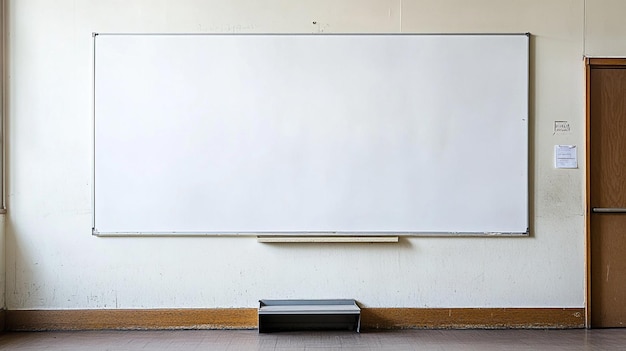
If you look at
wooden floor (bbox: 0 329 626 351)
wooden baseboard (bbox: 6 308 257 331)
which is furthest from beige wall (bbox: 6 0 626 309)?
wooden floor (bbox: 0 329 626 351)

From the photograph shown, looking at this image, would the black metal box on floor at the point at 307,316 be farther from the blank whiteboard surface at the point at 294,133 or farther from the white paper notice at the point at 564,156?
the white paper notice at the point at 564,156

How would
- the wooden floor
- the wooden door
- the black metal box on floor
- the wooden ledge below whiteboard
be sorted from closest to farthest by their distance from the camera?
the wooden floor, the black metal box on floor, the wooden ledge below whiteboard, the wooden door

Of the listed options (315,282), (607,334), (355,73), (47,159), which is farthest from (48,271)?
(607,334)

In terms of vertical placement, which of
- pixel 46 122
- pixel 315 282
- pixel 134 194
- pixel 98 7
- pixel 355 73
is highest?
pixel 98 7

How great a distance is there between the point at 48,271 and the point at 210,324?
3.88 ft

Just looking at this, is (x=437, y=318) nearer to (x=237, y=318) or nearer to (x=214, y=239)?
(x=237, y=318)

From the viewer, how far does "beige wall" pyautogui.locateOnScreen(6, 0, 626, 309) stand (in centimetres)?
481

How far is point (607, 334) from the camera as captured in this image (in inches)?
185

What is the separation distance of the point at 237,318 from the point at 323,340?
2.24 feet

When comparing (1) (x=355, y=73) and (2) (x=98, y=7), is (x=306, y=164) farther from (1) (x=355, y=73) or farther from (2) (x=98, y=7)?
(2) (x=98, y=7)

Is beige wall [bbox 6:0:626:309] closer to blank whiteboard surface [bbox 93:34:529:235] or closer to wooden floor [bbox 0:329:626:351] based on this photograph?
blank whiteboard surface [bbox 93:34:529:235]

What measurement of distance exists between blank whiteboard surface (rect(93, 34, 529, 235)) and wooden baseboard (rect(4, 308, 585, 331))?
0.56 meters

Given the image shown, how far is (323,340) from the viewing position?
446 cm

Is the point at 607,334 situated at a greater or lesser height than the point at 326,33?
lesser
